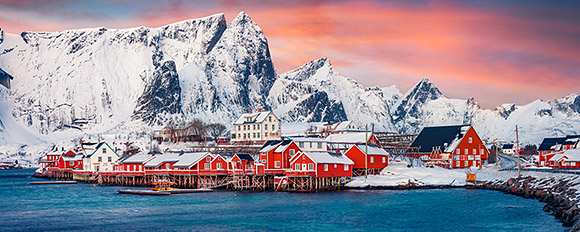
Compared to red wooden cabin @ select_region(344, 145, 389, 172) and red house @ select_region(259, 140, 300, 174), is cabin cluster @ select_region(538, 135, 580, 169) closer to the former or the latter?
red wooden cabin @ select_region(344, 145, 389, 172)

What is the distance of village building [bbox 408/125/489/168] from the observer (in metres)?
103

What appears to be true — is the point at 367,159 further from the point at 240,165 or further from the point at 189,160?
the point at 189,160

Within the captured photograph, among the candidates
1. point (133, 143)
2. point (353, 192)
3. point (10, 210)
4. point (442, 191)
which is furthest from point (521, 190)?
point (133, 143)

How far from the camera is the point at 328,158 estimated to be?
8025 centimetres

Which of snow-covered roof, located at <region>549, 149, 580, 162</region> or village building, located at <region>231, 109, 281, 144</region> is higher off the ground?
village building, located at <region>231, 109, 281, 144</region>

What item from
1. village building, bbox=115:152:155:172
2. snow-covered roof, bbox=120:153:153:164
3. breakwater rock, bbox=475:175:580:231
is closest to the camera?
breakwater rock, bbox=475:175:580:231

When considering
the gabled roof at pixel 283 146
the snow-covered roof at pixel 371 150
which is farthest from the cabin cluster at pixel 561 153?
the gabled roof at pixel 283 146

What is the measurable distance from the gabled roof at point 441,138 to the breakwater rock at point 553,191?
2212 cm

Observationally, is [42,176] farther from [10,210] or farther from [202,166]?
[10,210]

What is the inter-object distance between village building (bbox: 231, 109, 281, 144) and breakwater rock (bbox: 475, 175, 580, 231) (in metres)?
81.0

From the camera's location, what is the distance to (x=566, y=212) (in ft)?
155

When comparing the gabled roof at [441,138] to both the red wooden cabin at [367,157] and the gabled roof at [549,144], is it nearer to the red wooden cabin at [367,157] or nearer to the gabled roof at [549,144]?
the red wooden cabin at [367,157]

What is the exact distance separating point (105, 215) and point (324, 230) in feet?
76.3

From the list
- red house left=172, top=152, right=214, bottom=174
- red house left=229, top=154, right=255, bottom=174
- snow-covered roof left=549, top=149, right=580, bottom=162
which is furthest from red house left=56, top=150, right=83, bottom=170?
snow-covered roof left=549, top=149, right=580, bottom=162
